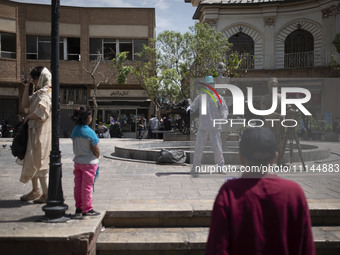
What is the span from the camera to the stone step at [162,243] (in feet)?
13.6

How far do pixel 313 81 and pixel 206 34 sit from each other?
10.7 meters

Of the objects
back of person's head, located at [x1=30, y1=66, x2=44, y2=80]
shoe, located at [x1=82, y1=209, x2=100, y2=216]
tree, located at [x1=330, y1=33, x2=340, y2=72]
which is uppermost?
tree, located at [x1=330, y1=33, x2=340, y2=72]

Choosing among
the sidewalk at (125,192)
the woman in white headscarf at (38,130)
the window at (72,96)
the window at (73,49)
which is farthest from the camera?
the window at (73,49)

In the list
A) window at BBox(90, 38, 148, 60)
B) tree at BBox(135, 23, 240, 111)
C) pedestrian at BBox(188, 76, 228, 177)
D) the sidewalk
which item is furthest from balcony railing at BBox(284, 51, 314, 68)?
pedestrian at BBox(188, 76, 228, 177)

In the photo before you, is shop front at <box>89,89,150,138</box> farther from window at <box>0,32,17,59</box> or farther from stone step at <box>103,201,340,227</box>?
stone step at <box>103,201,340,227</box>

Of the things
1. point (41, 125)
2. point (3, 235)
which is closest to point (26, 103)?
point (41, 125)

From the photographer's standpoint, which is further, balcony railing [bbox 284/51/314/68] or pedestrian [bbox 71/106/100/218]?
balcony railing [bbox 284/51/314/68]

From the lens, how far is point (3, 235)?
3809 mm

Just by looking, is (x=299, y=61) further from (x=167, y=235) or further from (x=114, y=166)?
(x=167, y=235)

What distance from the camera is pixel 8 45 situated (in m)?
31.5

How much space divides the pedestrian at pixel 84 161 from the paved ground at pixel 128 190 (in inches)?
9.4

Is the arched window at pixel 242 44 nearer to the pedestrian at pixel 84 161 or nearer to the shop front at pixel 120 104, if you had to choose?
the shop front at pixel 120 104

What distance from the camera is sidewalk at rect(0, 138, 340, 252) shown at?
406cm

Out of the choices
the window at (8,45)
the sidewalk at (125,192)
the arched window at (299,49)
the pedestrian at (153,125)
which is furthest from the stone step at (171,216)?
the window at (8,45)
